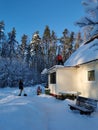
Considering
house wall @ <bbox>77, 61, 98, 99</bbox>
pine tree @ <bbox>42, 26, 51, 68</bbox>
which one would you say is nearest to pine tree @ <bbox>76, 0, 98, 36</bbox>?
house wall @ <bbox>77, 61, 98, 99</bbox>

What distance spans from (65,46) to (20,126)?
185ft

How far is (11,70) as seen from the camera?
45125mm

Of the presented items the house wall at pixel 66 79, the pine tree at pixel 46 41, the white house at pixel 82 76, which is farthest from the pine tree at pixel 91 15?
the pine tree at pixel 46 41

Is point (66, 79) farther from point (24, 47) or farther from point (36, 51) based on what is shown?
point (24, 47)

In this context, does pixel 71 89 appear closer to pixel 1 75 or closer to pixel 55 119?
pixel 55 119

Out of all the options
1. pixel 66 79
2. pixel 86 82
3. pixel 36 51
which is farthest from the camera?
pixel 36 51

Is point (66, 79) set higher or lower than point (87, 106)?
higher

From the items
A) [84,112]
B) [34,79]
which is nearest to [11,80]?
[34,79]

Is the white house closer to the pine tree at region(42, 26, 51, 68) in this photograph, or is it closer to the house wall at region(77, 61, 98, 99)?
the house wall at region(77, 61, 98, 99)

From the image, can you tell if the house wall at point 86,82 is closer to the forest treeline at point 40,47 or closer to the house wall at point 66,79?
the house wall at point 66,79

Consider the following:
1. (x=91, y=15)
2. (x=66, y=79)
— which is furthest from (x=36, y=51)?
(x=91, y=15)

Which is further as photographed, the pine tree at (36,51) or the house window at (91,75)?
the pine tree at (36,51)

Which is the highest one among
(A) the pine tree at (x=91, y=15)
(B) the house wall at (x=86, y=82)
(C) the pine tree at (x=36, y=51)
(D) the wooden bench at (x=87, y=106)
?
(C) the pine tree at (x=36, y=51)

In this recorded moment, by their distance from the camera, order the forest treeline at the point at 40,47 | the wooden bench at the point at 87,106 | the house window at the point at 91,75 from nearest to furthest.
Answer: the wooden bench at the point at 87,106 → the house window at the point at 91,75 → the forest treeline at the point at 40,47
